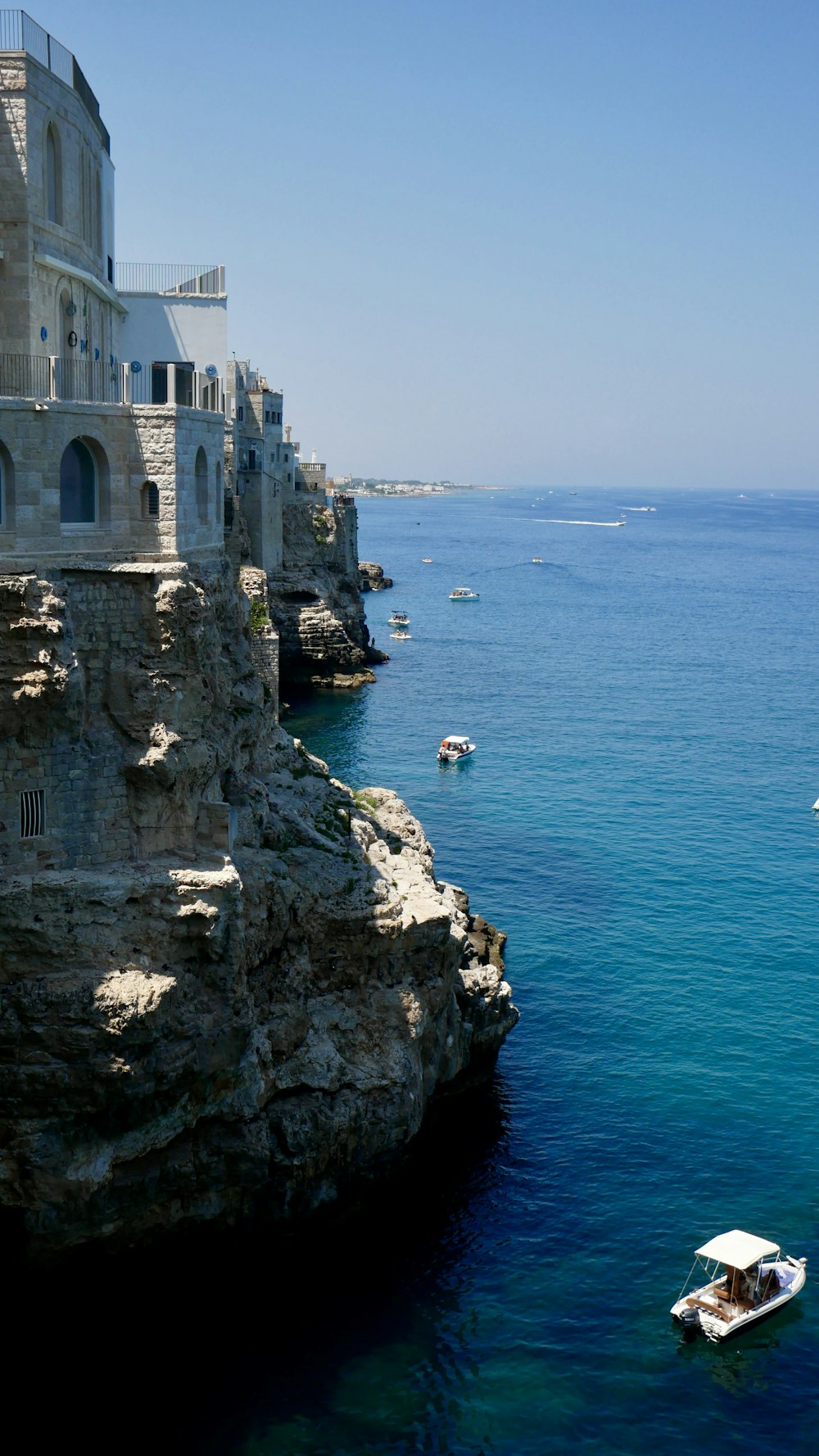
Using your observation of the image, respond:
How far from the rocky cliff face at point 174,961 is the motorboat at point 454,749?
1638 inches

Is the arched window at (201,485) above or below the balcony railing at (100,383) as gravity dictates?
below

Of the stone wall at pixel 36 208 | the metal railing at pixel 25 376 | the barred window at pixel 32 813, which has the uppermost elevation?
the stone wall at pixel 36 208

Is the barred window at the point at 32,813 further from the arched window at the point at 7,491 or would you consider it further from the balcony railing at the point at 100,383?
the balcony railing at the point at 100,383

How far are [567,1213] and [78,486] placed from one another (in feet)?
72.5

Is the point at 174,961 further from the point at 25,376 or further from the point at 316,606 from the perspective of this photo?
the point at 316,606

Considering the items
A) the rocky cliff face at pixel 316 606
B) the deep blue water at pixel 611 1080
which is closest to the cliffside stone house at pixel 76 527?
the deep blue water at pixel 611 1080

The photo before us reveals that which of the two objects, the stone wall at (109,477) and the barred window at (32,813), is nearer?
the barred window at (32,813)

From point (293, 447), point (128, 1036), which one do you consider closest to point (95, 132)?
point (128, 1036)

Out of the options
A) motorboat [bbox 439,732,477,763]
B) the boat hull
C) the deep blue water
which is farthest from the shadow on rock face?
motorboat [bbox 439,732,477,763]

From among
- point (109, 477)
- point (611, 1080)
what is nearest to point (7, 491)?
point (109, 477)

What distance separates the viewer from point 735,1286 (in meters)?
31.3

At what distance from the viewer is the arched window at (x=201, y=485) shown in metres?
34.6

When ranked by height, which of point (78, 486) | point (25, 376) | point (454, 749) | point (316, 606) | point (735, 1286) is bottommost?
point (735, 1286)

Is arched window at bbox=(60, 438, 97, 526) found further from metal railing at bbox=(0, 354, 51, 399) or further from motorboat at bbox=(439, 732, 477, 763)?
motorboat at bbox=(439, 732, 477, 763)
